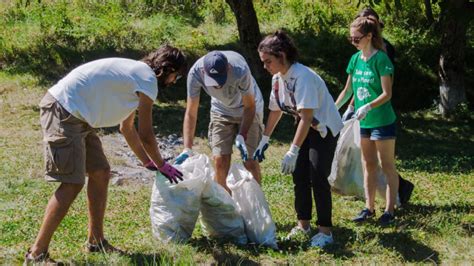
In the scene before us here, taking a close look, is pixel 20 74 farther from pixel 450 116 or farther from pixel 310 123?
pixel 310 123

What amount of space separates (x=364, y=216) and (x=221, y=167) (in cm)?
117

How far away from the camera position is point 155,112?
10.6 metres

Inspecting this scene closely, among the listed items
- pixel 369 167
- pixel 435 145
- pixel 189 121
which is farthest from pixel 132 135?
pixel 435 145

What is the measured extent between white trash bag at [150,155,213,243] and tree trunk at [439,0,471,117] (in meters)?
6.69

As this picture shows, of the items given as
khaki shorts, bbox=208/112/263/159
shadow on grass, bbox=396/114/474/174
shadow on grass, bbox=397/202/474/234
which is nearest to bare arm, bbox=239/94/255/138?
khaki shorts, bbox=208/112/263/159

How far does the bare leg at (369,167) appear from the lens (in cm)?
532

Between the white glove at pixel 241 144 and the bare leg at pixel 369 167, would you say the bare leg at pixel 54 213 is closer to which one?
the white glove at pixel 241 144

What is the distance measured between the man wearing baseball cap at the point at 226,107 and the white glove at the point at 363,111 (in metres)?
0.71

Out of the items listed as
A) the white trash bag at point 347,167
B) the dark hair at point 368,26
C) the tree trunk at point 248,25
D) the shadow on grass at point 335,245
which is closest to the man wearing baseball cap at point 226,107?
the shadow on grass at point 335,245

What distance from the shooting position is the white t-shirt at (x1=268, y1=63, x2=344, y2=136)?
4.45 m

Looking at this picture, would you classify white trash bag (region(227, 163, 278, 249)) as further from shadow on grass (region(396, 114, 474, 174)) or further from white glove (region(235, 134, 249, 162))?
shadow on grass (region(396, 114, 474, 174))

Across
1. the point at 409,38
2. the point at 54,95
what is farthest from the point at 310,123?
the point at 409,38

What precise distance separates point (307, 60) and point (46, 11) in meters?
4.98

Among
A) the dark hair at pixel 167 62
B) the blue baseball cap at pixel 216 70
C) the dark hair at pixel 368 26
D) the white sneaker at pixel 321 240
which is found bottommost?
the white sneaker at pixel 321 240
